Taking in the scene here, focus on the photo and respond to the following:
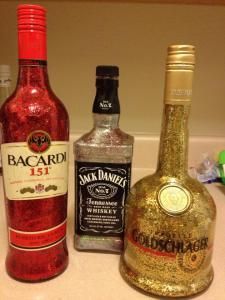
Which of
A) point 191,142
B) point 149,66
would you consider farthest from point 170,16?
point 191,142

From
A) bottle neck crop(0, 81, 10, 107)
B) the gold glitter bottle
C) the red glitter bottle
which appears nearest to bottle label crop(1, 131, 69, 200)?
the red glitter bottle

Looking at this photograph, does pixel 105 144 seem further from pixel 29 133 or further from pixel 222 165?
Result: pixel 222 165

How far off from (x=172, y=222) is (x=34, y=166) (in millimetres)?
173

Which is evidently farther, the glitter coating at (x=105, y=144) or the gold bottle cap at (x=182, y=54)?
the glitter coating at (x=105, y=144)

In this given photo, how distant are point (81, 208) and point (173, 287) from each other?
0.54 feet

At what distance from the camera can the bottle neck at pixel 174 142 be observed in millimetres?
390

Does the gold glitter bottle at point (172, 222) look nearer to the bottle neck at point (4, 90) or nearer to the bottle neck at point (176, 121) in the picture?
the bottle neck at point (176, 121)

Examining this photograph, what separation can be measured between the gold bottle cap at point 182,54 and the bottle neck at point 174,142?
0.05 m

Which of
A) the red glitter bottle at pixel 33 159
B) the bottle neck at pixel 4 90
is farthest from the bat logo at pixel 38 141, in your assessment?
the bottle neck at pixel 4 90

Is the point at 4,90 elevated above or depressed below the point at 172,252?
above

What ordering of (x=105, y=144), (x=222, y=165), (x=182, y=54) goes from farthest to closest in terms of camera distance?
(x=222, y=165)
(x=105, y=144)
(x=182, y=54)

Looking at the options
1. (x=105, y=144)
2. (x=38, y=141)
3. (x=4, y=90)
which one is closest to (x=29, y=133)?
(x=38, y=141)

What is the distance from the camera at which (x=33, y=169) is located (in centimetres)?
39

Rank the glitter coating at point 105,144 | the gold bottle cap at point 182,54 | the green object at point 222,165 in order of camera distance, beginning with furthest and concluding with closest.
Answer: the green object at point 222,165 < the glitter coating at point 105,144 < the gold bottle cap at point 182,54
